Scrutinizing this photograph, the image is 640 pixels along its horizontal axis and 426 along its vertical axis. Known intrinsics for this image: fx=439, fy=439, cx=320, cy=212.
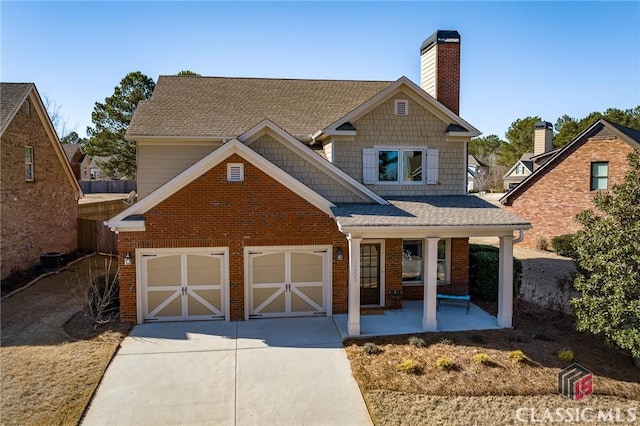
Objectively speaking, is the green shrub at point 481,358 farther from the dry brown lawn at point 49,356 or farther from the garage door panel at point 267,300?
the dry brown lawn at point 49,356

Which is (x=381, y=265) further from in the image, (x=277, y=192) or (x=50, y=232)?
(x=50, y=232)

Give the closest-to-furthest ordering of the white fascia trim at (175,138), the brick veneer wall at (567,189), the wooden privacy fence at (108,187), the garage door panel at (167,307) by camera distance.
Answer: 1. the garage door panel at (167,307)
2. the white fascia trim at (175,138)
3. the brick veneer wall at (567,189)
4. the wooden privacy fence at (108,187)

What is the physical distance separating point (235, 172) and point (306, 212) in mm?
2296

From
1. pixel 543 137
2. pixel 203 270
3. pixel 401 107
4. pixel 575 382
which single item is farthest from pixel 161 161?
pixel 543 137

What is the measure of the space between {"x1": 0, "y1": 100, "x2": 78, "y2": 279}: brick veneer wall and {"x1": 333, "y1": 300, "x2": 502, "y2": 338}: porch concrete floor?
12386 millimetres

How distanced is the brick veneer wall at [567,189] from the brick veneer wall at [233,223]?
52.2 feet

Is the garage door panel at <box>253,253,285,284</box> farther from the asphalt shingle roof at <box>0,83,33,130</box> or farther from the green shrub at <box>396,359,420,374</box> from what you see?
the asphalt shingle roof at <box>0,83,33,130</box>

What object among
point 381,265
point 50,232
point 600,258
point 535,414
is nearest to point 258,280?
point 381,265

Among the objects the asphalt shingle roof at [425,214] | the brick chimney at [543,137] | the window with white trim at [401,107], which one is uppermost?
the brick chimney at [543,137]

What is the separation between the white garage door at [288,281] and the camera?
41.7ft

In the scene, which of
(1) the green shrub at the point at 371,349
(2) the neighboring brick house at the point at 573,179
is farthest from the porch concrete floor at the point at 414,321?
(2) the neighboring brick house at the point at 573,179

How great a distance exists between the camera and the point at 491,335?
447 inches

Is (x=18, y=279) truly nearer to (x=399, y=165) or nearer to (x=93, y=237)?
(x=93, y=237)

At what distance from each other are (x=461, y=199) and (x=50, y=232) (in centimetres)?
1698
